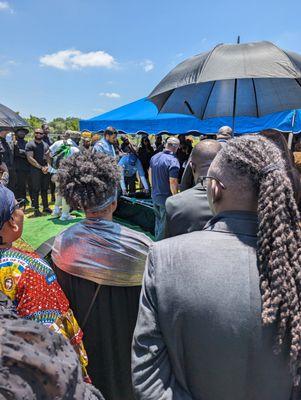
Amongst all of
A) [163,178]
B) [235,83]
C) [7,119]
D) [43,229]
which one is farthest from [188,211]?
[43,229]

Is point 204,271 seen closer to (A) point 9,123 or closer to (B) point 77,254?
(B) point 77,254

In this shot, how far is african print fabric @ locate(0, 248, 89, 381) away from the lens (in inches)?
59.1

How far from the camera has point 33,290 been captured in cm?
153

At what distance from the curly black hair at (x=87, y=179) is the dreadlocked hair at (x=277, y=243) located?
1.06 meters

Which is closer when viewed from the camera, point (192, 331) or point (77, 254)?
point (192, 331)

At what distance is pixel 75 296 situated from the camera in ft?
6.77

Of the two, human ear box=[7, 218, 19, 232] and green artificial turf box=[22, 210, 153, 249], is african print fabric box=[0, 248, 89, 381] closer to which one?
human ear box=[7, 218, 19, 232]

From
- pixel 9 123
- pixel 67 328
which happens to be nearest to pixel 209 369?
pixel 67 328

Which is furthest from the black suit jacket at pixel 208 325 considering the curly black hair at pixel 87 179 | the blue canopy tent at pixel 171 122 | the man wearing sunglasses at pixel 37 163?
the man wearing sunglasses at pixel 37 163

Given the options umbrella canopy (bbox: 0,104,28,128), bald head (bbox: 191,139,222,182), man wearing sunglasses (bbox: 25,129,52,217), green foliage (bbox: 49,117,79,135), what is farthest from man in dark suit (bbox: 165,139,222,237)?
green foliage (bbox: 49,117,79,135)

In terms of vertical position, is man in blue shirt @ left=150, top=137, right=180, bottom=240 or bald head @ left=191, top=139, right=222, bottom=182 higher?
bald head @ left=191, top=139, right=222, bottom=182

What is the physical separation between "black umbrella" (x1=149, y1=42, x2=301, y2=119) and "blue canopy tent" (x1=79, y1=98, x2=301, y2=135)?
3122 mm

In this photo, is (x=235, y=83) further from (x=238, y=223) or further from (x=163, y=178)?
(x=238, y=223)

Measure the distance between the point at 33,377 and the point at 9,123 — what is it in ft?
16.8
